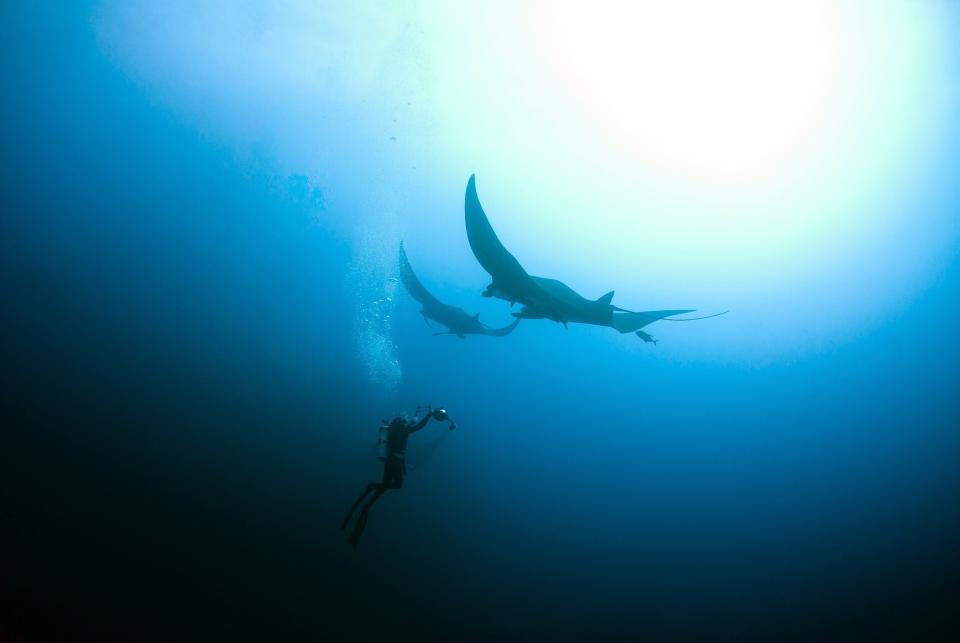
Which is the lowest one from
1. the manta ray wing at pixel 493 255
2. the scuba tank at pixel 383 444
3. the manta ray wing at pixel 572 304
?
the scuba tank at pixel 383 444

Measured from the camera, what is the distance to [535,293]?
552 cm

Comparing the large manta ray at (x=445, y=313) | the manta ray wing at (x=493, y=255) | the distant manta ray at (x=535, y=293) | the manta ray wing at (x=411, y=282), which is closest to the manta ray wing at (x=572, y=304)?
the distant manta ray at (x=535, y=293)

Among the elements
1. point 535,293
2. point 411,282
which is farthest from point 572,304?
point 411,282

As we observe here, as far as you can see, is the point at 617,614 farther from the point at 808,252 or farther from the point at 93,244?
the point at 808,252

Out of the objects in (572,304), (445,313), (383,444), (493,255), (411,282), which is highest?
(445,313)

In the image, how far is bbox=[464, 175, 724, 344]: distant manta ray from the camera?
15.7 feet

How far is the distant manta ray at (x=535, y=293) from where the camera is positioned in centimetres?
479

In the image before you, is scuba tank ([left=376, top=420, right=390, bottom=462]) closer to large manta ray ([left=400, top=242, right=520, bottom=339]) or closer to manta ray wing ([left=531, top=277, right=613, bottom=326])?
manta ray wing ([left=531, top=277, right=613, bottom=326])

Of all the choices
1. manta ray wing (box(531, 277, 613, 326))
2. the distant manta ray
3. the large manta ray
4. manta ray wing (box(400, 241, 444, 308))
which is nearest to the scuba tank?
the distant manta ray

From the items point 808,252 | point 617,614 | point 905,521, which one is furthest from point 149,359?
point 808,252

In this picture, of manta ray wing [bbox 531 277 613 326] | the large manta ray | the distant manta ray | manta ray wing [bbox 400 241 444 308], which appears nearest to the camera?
the distant manta ray

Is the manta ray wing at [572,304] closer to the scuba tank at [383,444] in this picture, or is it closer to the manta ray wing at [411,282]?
the scuba tank at [383,444]

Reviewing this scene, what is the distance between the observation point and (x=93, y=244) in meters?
20.7

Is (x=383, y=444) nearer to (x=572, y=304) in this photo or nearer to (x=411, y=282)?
(x=572, y=304)
